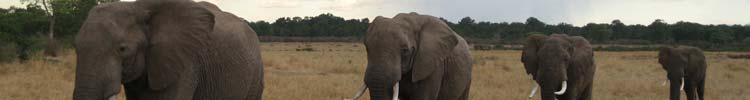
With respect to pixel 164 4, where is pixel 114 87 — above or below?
below

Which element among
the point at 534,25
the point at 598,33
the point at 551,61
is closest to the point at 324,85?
the point at 551,61

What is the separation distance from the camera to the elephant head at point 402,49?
6.09 meters

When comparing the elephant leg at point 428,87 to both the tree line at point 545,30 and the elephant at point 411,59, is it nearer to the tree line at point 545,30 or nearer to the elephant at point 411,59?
the elephant at point 411,59

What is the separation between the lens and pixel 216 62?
5.12m

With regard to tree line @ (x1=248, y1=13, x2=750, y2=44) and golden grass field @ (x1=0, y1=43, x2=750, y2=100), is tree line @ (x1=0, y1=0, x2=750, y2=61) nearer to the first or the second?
tree line @ (x1=248, y1=13, x2=750, y2=44)

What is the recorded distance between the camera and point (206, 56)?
4.75m

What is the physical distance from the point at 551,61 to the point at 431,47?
10.7ft

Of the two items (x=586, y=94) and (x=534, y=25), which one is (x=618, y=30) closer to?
(x=534, y=25)

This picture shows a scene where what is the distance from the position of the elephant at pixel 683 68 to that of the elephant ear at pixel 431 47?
7.79 m

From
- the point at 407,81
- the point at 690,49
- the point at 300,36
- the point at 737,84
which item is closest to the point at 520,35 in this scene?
the point at 300,36

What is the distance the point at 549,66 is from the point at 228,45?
4.98 metres

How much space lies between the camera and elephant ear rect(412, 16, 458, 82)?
21.2ft

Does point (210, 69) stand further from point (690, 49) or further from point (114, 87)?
point (690, 49)

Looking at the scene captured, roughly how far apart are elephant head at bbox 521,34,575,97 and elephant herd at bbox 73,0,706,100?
24cm
